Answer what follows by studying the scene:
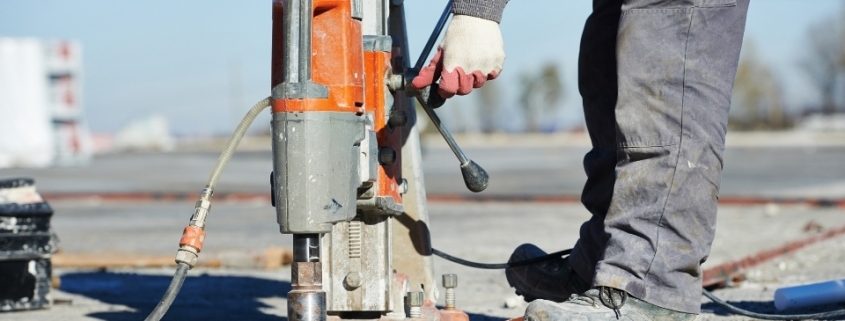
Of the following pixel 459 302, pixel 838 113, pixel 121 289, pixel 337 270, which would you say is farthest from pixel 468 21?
pixel 838 113

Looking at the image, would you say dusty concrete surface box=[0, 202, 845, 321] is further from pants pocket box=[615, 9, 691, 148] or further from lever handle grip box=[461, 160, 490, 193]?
pants pocket box=[615, 9, 691, 148]

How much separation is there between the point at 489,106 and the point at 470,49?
80643 millimetres

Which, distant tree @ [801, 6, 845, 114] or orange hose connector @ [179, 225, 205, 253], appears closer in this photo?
orange hose connector @ [179, 225, 205, 253]

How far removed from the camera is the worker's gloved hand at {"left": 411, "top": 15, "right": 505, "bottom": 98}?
210 centimetres

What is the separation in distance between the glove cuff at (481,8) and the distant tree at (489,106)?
7986 cm

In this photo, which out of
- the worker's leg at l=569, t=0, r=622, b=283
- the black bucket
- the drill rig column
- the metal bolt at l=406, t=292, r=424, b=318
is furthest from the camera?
the black bucket

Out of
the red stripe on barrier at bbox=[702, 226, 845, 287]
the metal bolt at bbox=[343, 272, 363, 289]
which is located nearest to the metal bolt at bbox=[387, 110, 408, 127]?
the metal bolt at bbox=[343, 272, 363, 289]

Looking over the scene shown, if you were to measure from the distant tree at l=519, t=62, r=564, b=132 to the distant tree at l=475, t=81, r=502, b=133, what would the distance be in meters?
2.22

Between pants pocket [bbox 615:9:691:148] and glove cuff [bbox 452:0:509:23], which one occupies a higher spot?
glove cuff [bbox 452:0:509:23]

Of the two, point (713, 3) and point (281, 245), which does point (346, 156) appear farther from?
point (281, 245)

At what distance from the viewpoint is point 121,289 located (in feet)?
12.1

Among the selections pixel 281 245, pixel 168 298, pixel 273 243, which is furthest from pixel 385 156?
pixel 273 243

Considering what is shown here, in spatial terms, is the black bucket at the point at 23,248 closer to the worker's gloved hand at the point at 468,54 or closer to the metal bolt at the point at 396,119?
the metal bolt at the point at 396,119

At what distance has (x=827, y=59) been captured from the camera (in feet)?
214
